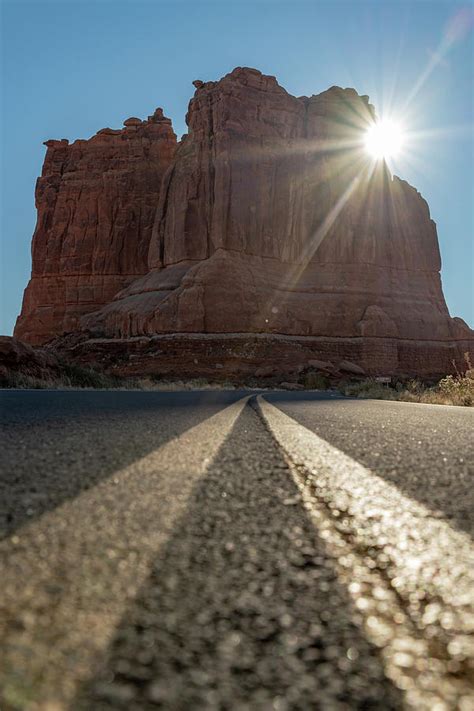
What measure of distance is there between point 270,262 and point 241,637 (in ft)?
146

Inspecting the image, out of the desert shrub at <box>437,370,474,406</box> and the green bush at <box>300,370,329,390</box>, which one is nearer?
the desert shrub at <box>437,370,474,406</box>

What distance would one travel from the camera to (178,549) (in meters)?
0.89

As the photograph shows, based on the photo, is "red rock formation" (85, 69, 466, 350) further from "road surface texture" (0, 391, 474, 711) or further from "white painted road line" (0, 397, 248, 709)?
"white painted road line" (0, 397, 248, 709)

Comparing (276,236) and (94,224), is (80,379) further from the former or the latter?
(94,224)

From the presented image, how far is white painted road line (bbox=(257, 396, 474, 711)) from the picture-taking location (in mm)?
A: 537

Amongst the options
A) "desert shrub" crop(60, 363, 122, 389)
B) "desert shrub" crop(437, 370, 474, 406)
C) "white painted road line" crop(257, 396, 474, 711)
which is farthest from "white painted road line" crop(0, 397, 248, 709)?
"desert shrub" crop(60, 363, 122, 389)

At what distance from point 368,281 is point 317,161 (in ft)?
33.6

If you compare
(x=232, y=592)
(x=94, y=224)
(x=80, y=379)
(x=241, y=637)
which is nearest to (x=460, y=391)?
(x=80, y=379)

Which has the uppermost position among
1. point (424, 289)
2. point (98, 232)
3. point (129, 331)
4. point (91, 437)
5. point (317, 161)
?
point (317, 161)

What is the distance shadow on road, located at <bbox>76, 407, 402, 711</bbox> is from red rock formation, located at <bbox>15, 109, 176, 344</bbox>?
54379mm

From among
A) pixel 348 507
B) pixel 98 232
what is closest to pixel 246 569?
pixel 348 507

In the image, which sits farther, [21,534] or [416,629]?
[21,534]

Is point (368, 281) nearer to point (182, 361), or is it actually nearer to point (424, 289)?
point (424, 289)

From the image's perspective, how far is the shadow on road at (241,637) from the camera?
1.58ft
